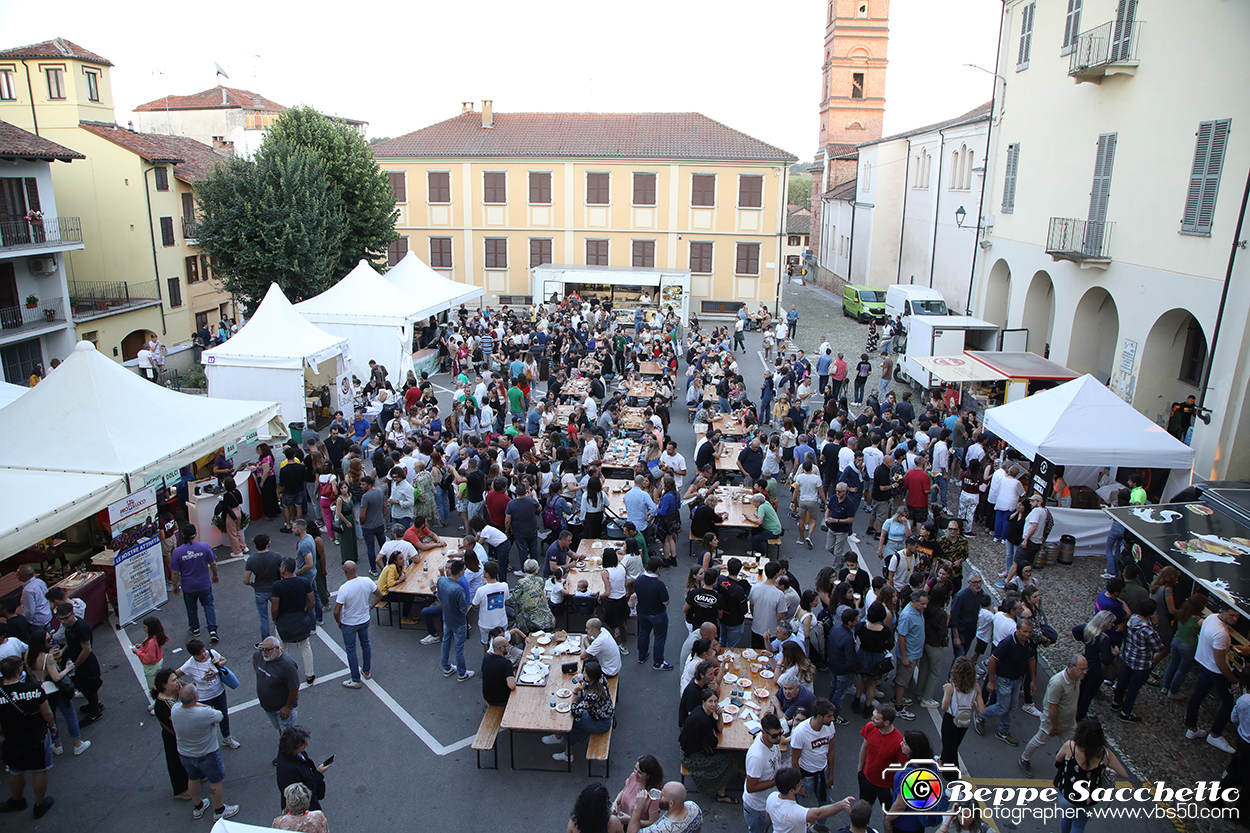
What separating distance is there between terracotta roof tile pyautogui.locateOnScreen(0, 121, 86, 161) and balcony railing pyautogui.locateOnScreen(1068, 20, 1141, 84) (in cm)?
2552

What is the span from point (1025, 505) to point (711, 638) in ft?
21.9

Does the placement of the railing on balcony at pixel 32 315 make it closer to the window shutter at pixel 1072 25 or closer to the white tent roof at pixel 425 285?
the white tent roof at pixel 425 285

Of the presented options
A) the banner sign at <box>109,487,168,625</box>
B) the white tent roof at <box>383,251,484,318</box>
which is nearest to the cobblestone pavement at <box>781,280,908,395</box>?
the white tent roof at <box>383,251,484,318</box>

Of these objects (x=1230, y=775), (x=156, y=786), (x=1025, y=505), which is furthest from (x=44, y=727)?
(x=1025, y=505)

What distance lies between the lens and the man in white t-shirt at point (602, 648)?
23.8ft

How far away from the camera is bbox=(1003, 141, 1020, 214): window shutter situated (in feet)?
69.4

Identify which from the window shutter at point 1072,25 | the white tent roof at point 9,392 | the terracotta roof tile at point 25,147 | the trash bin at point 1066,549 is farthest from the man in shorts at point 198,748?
the window shutter at point 1072,25

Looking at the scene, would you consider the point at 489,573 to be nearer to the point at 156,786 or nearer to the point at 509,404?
the point at 156,786

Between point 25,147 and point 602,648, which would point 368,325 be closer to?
point 25,147

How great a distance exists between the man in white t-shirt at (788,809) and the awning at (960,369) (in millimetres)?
12993

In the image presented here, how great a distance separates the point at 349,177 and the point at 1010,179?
20031 millimetres

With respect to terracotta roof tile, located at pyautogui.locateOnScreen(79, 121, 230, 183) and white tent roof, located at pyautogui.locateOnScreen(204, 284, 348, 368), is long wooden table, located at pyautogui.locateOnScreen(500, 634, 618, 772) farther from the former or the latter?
terracotta roof tile, located at pyautogui.locateOnScreen(79, 121, 230, 183)

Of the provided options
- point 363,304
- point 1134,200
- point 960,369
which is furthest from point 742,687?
point 363,304

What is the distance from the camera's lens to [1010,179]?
846 inches
